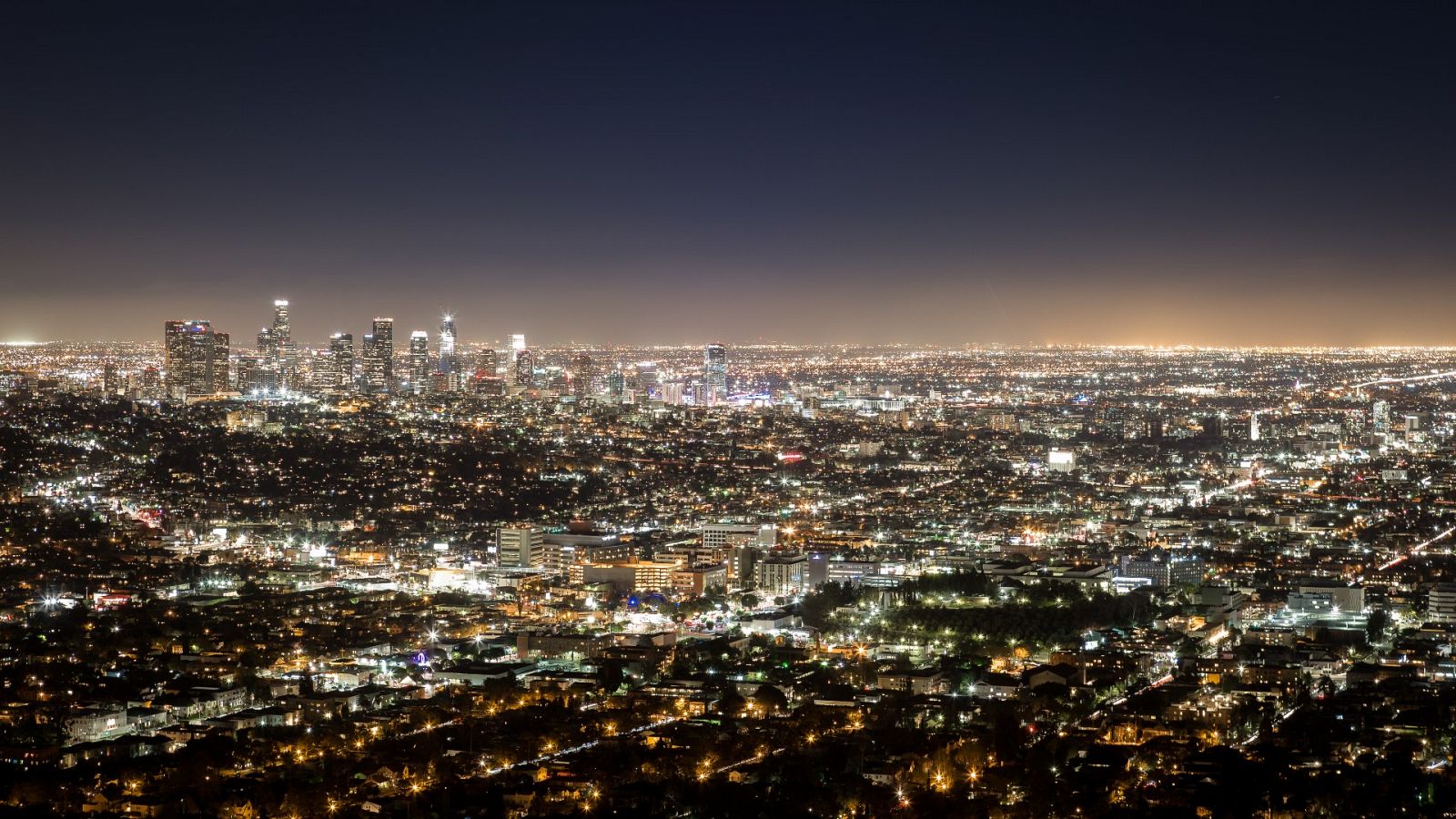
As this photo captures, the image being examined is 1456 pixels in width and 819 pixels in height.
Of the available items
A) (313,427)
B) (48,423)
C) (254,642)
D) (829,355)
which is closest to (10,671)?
(254,642)

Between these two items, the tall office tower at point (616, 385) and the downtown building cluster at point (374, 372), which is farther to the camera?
the tall office tower at point (616, 385)

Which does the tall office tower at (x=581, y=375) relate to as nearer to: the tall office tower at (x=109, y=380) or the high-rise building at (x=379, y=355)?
the high-rise building at (x=379, y=355)

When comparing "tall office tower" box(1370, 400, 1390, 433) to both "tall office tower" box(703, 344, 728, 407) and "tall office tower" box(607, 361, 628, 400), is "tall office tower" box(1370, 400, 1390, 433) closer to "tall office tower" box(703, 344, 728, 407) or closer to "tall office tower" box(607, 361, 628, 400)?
"tall office tower" box(703, 344, 728, 407)

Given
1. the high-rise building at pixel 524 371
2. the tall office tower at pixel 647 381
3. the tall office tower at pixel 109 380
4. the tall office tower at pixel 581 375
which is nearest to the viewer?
the tall office tower at pixel 109 380

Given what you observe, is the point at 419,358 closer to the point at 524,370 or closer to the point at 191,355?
the point at 524,370

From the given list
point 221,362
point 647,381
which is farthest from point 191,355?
point 647,381

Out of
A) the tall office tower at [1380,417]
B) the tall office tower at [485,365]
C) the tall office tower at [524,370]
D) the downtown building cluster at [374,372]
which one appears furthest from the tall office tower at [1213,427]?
the tall office tower at [485,365]

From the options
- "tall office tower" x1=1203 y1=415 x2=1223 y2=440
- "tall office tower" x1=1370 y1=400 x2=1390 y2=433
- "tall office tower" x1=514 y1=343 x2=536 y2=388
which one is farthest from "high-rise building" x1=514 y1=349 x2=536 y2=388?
"tall office tower" x1=1370 y1=400 x2=1390 y2=433
